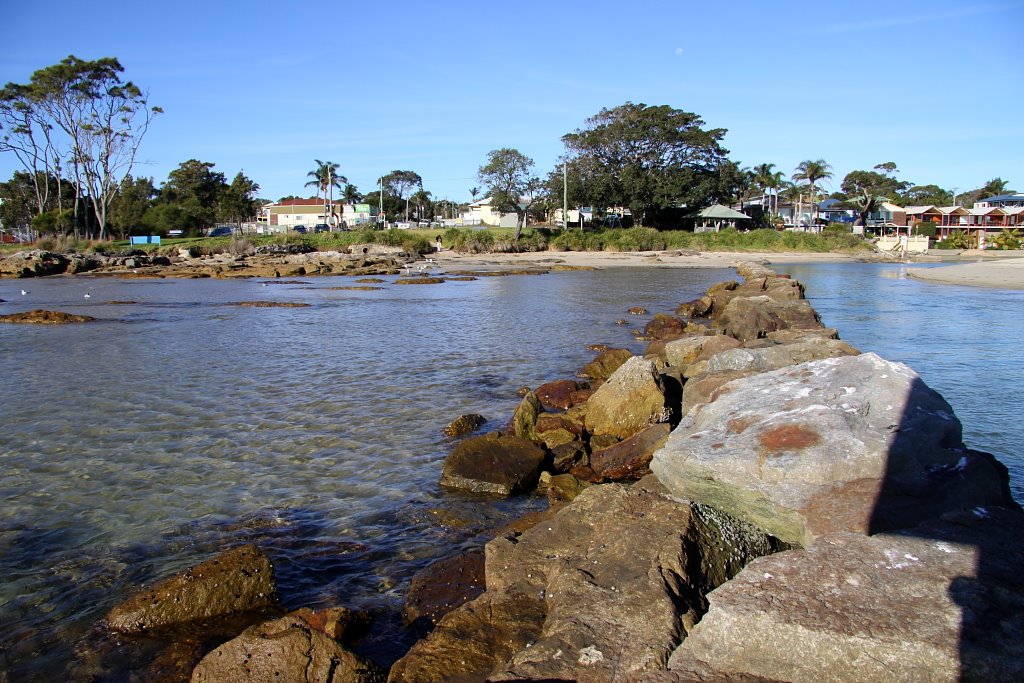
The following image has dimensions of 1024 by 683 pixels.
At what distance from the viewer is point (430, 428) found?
368 inches

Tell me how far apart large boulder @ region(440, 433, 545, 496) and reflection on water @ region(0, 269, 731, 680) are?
237mm

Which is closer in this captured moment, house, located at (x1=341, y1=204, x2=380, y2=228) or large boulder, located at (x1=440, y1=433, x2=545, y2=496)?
large boulder, located at (x1=440, y1=433, x2=545, y2=496)

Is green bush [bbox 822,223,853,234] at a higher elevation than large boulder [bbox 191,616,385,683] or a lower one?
higher

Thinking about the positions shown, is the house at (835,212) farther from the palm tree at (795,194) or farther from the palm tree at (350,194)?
the palm tree at (350,194)

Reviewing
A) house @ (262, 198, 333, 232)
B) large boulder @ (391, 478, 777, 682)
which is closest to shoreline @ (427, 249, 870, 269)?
large boulder @ (391, 478, 777, 682)

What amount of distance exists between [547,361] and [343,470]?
6.96 meters


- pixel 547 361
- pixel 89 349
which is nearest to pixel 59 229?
pixel 89 349

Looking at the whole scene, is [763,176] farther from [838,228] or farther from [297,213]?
[297,213]

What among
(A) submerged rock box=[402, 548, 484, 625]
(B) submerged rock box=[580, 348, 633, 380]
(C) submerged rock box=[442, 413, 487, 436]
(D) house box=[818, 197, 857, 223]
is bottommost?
(A) submerged rock box=[402, 548, 484, 625]

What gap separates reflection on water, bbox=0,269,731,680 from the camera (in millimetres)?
5402

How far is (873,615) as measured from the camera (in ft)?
9.84

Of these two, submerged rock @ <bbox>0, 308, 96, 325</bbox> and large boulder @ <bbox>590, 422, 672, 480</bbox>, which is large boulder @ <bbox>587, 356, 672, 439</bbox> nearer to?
large boulder @ <bbox>590, 422, 672, 480</bbox>

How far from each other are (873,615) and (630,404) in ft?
16.6

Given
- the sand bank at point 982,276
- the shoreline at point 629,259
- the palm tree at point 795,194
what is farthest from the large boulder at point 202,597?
the palm tree at point 795,194
